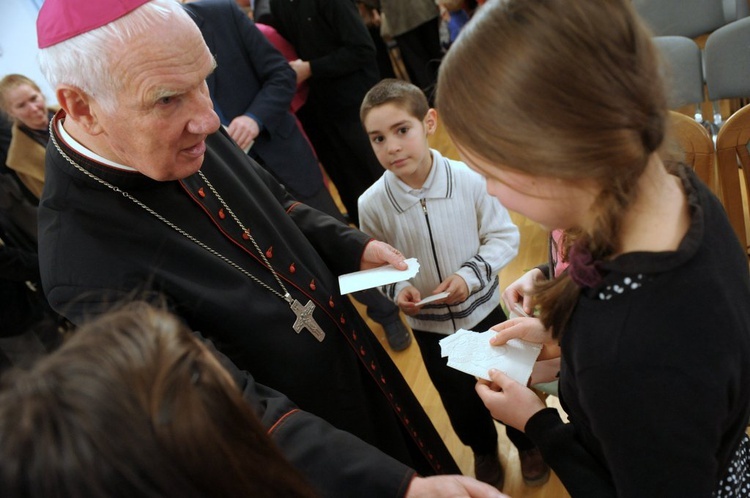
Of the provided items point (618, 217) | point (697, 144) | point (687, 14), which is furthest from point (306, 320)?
point (687, 14)

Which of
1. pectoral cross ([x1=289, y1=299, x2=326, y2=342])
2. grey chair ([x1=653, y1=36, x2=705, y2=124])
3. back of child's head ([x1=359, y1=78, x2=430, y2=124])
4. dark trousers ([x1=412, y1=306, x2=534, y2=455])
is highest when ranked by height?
back of child's head ([x1=359, y1=78, x2=430, y2=124])

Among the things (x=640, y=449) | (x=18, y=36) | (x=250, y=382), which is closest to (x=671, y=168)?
(x=640, y=449)

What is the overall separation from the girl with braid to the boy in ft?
3.80

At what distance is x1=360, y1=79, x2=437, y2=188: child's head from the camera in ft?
6.88

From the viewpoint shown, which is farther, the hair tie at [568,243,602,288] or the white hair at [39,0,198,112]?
the white hair at [39,0,198,112]

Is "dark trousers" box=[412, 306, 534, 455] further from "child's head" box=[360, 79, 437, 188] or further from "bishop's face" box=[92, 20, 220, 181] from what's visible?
"bishop's face" box=[92, 20, 220, 181]

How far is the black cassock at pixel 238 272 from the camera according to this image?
1320 millimetres

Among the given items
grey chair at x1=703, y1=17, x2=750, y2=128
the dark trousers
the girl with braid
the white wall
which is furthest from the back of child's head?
the white wall

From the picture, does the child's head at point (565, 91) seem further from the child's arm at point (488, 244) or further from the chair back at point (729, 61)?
the chair back at point (729, 61)

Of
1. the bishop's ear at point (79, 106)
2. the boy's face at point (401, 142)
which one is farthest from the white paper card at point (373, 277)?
the bishop's ear at point (79, 106)

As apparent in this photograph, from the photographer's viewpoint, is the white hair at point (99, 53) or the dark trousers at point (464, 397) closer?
the white hair at point (99, 53)

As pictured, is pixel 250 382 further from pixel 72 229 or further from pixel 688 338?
pixel 688 338

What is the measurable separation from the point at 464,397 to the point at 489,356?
3.19 feet

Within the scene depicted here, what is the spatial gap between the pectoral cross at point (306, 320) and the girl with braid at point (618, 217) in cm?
81
